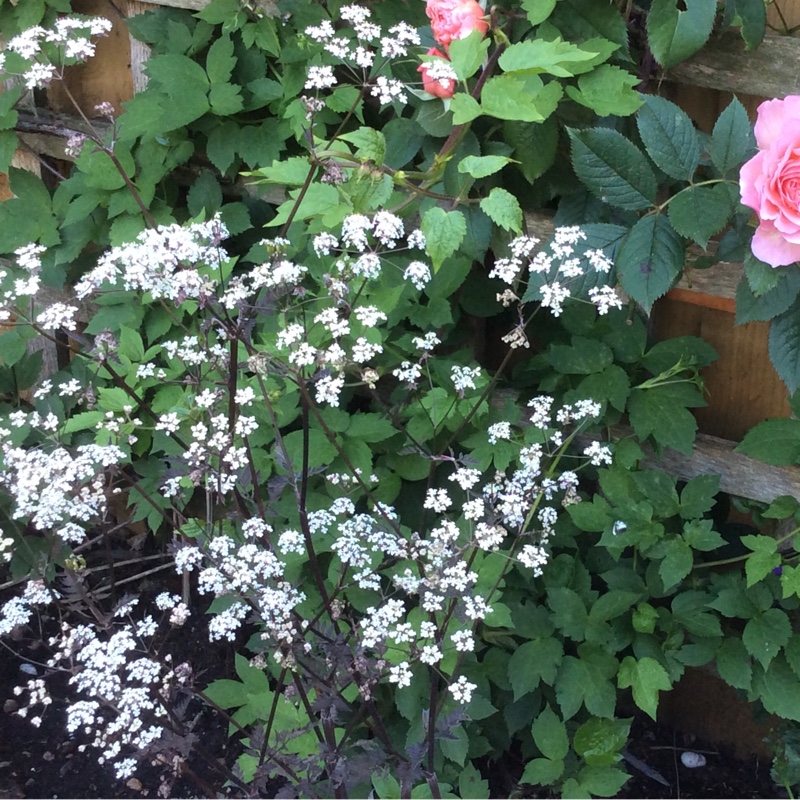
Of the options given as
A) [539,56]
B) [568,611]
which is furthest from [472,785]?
[539,56]

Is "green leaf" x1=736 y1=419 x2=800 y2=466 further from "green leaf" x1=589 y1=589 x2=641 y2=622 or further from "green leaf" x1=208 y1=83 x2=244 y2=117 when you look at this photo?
"green leaf" x1=208 y1=83 x2=244 y2=117

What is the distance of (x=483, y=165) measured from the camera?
1.26m

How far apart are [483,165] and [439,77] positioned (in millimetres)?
138

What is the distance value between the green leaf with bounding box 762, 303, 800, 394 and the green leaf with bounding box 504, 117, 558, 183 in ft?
1.49

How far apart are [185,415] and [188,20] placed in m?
1.04

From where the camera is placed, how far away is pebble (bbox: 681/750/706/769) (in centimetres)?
191

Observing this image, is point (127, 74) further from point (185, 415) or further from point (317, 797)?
point (317, 797)

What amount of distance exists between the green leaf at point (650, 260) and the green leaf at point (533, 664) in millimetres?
690

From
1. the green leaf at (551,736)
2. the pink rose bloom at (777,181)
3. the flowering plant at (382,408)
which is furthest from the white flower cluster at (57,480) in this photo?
the pink rose bloom at (777,181)

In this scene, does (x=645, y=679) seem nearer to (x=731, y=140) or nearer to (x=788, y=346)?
(x=788, y=346)

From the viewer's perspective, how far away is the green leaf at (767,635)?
152cm

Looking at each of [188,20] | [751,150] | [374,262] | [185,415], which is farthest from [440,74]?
[188,20]

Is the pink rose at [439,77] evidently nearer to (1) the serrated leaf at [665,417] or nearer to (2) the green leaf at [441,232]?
(2) the green leaf at [441,232]

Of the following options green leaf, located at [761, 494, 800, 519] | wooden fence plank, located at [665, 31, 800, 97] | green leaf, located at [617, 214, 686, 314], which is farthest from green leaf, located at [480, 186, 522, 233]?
green leaf, located at [761, 494, 800, 519]
